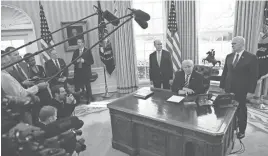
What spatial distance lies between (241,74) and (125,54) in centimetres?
356

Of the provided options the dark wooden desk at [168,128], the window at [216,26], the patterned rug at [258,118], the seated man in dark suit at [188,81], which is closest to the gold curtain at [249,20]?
the window at [216,26]

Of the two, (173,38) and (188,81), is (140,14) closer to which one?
(188,81)

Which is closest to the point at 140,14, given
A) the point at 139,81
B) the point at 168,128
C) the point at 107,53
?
the point at 168,128

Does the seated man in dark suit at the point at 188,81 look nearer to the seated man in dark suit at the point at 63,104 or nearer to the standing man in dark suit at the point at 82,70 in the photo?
the seated man in dark suit at the point at 63,104

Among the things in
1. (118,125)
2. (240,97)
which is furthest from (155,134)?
(240,97)

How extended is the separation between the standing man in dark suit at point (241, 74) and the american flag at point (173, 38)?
221 centimetres

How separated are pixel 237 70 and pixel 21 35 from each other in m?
5.46

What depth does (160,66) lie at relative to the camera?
188 inches

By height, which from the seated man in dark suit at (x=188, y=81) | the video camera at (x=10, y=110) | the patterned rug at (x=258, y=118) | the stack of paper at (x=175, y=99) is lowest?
the patterned rug at (x=258, y=118)

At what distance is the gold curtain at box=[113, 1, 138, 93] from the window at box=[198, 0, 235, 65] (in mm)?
1980

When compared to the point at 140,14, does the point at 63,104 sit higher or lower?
lower

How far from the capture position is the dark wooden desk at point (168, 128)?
248cm

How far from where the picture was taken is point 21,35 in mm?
5770

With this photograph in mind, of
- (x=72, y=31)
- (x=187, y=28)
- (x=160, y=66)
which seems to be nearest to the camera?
(x=160, y=66)
